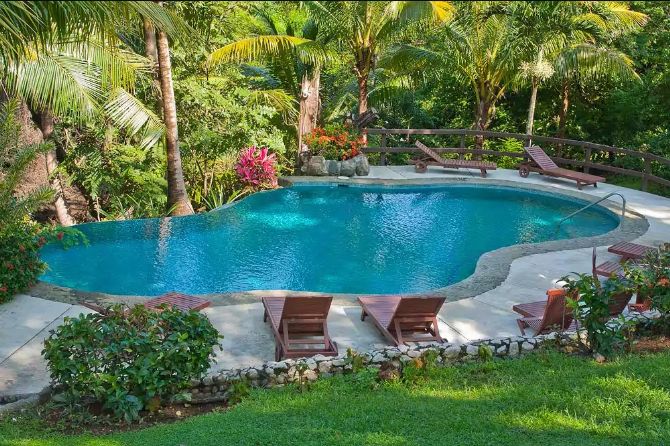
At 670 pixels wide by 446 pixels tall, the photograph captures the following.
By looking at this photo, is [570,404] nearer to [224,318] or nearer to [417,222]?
[224,318]

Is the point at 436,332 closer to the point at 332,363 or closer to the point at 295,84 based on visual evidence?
the point at 332,363

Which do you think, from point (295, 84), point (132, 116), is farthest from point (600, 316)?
point (295, 84)

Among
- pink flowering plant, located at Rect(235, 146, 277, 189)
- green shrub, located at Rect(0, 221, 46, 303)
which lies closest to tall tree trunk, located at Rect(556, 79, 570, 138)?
pink flowering plant, located at Rect(235, 146, 277, 189)

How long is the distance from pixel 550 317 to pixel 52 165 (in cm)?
1056

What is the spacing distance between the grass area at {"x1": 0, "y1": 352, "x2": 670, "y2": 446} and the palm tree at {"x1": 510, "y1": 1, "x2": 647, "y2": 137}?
1211 cm

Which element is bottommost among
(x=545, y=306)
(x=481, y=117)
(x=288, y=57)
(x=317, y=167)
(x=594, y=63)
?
(x=545, y=306)

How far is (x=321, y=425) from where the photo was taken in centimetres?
629

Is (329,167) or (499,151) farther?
(499,151)

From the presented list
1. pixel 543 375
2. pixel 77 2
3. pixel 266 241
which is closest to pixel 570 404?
pixel 543 375

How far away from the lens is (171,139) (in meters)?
15.2

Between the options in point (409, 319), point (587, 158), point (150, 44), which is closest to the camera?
point (409, 319)

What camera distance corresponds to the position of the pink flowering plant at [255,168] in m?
17.6

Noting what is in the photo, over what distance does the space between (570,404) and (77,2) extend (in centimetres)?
550

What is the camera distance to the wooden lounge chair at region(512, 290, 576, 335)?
8.62 metres
